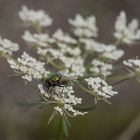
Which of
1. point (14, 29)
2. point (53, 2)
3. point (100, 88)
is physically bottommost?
point (100, 88)

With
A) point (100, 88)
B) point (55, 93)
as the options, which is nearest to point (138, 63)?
point (100, 88)

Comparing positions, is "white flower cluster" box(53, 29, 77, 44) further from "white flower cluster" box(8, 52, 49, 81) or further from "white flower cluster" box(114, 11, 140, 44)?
"white flower cluster" box(8, 52, 49, 81)

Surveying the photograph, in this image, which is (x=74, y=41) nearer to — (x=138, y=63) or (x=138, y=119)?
(x=138, y=63)

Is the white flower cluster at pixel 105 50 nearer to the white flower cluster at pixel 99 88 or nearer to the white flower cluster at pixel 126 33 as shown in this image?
the white flower cluster at pixel 126 33

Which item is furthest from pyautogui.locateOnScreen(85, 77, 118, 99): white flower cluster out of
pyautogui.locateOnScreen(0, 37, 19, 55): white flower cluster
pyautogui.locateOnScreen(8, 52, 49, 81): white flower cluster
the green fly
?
pyautogui.locateOnScreen(0, 37, 19, 55): white flower cluster

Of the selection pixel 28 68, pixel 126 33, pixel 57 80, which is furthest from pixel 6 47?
pixel 126 33
